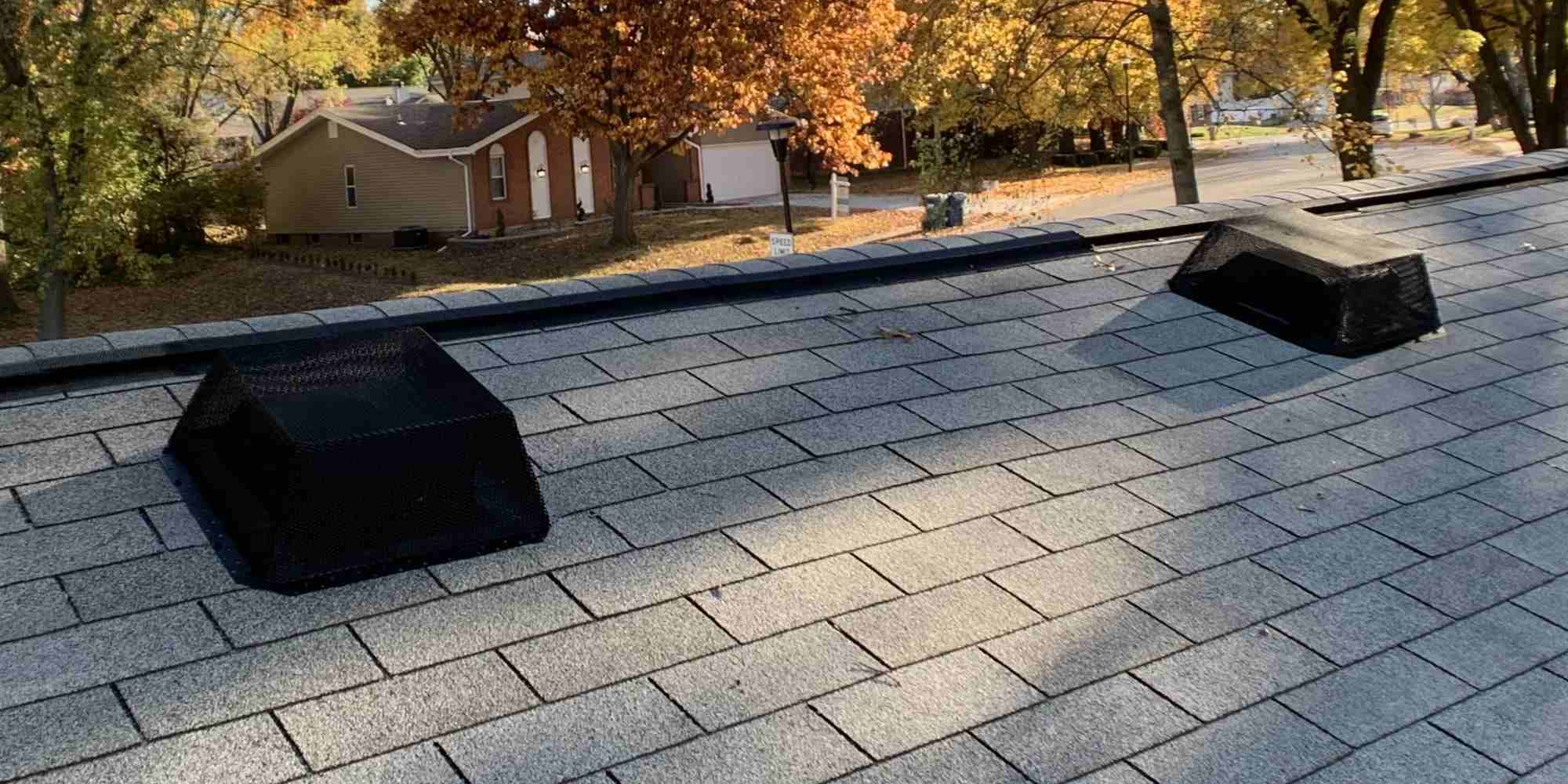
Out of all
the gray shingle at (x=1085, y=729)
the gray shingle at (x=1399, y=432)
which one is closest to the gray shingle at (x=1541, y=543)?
the gray shingle at (x=1399, y=432)

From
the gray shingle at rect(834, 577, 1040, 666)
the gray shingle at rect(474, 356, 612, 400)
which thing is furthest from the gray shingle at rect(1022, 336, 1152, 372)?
the gray shingle at rect(834, 577, 1040, 666)

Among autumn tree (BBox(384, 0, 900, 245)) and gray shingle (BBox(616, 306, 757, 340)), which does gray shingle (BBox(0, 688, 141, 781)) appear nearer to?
gray shingle (BBox(616, 306, 757, 340))

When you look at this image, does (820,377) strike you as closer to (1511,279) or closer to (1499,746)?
(1499,746)

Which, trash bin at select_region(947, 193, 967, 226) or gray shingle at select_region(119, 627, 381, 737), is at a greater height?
trash bin at select_region(947, 193, 967, 226)

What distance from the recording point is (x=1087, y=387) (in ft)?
16.8

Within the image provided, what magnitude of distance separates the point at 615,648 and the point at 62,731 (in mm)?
1142

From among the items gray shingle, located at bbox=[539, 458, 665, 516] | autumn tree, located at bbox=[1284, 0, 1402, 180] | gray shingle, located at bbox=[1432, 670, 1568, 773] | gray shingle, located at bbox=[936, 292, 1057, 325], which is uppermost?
autumn tree, located at bbox=[1284, 0, 1402, 180]

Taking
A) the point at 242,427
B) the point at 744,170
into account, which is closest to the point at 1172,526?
the point at 242,427

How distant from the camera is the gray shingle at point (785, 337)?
514cm

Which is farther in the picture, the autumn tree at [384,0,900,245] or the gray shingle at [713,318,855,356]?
the autumn tree at [384,0,900,245]

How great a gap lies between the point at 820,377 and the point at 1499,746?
253 cm

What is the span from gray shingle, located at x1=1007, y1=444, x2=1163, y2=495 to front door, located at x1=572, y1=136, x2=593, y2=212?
41.8 metres

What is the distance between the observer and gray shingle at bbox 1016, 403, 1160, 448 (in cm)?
462

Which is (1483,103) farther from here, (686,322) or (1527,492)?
(686,322)
